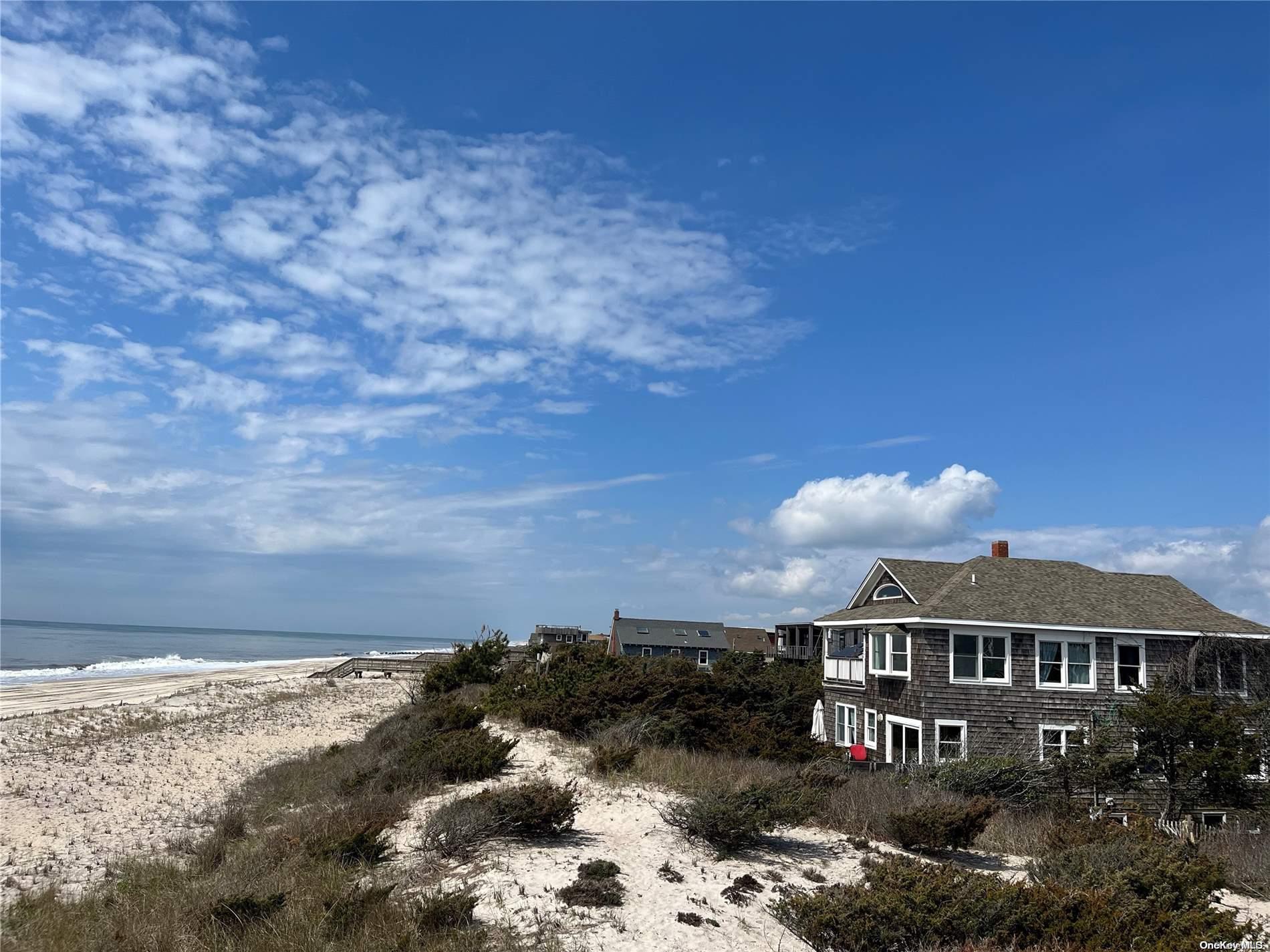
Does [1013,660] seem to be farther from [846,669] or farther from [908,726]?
[846,669]

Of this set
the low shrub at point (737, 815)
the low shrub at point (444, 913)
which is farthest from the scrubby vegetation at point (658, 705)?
the low shrub at point (444, 913)

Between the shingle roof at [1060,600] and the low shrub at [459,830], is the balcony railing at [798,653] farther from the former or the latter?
the low shrub at [459,830]

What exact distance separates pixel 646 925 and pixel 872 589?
25.0 meters

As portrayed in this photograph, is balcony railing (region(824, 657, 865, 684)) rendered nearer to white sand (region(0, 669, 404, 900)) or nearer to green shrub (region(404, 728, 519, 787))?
green shrub (region(404, 728, 519, 787))

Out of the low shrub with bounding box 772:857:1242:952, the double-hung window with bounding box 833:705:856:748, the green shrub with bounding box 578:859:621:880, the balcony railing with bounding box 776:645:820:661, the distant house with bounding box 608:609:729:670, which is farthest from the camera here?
the distant house with bounding box 608:609:729:670

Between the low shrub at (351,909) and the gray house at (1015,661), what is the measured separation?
1907 centimetres

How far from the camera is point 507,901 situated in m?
9.05

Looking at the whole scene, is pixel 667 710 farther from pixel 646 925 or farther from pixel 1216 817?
pixel 1216 817

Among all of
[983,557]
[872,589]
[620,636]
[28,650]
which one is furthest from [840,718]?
[28,650]

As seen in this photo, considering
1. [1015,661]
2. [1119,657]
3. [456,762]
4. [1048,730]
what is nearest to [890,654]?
[1015,661]

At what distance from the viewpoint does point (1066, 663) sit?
25594 millimetres

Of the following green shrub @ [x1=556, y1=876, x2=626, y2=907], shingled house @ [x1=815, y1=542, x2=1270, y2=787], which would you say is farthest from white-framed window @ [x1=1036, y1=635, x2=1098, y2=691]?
green shrub @ [x1=556, y1=876, x2=626, y2=907]

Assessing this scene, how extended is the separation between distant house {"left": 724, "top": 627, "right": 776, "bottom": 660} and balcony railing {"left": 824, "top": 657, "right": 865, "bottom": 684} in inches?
1447

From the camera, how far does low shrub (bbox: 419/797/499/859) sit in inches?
428
